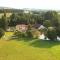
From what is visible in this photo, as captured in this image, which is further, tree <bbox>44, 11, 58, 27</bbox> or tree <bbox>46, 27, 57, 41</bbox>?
tree <bbox>44, 11, 58, 27</bbox>

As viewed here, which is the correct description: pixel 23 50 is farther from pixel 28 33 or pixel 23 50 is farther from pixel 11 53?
pixel 28 33

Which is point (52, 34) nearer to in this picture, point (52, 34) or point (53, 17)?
point (52, 34)

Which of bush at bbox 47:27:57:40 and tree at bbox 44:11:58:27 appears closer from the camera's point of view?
bush at bbox 47:27:57:40

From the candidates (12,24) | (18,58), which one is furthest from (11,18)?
(18,58)

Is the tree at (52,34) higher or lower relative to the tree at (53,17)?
lower

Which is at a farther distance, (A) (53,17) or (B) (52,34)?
(A) (53,17)

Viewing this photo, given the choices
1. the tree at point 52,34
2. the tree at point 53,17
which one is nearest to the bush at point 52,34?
the tree at point 52,34

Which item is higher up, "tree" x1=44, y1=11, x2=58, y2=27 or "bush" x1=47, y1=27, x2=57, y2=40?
"tree" x1=44, y1=11, x2=58, y2=27

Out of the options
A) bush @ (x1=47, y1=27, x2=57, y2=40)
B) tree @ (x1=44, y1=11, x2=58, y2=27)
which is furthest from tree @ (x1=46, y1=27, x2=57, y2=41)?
tree @ (x1=44, y1=11, x2=58, y2=27)

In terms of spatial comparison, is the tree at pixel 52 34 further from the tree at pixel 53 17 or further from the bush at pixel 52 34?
the tree at pixel 53 17

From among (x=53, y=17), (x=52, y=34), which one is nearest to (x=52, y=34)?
(x=52, y=34)

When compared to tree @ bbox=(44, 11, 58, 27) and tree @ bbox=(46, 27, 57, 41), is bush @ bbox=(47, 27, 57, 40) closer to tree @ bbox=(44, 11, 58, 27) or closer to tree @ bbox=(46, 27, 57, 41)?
tree @ bbox=(46, 27, 57, 41)

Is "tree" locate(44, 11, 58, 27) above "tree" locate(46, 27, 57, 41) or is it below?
above
